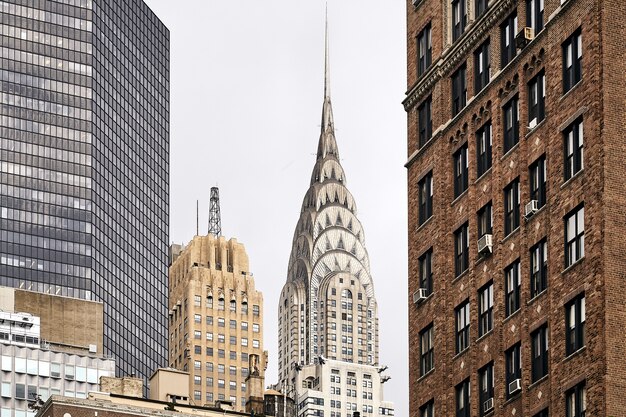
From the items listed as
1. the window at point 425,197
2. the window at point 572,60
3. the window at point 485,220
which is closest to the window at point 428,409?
the window at point 485,220

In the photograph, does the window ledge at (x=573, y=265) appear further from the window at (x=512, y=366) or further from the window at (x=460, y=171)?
the window at (x=460, y=171)

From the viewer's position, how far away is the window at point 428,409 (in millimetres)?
86625

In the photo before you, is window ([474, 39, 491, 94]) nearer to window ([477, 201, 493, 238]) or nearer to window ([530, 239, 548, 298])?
window ([477, 201, 493, 238])

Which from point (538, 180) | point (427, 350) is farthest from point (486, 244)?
point (427, 350)

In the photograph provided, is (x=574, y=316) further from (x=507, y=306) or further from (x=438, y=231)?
(x=438, y=231)

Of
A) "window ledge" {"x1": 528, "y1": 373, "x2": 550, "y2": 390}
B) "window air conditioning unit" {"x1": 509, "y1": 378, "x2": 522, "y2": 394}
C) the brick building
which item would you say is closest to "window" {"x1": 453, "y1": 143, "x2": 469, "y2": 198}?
the brick building

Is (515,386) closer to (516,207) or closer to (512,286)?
(512,286)

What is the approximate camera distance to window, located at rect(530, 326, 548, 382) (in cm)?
7719

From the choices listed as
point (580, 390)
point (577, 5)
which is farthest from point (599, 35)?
point (580, 390)

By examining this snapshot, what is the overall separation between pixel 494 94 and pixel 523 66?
2.66 metres

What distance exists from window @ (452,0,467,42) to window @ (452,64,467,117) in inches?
67.0

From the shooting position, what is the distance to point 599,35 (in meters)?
76.8

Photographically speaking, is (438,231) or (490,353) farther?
(438,231)

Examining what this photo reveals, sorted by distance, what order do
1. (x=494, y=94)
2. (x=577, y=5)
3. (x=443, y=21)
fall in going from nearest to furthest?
1. (x=577, y=5)
2. (x=494, y=94)
3. (x=443, y=21)
